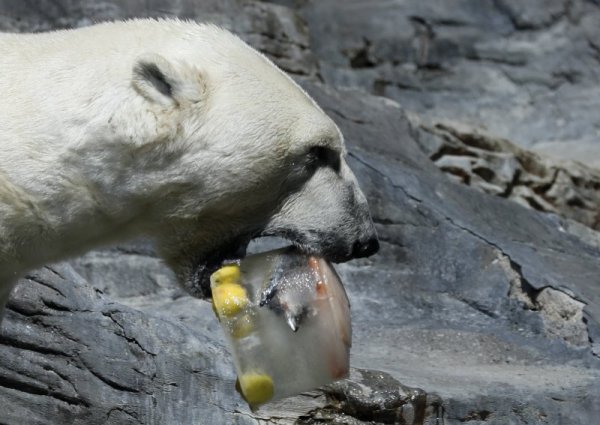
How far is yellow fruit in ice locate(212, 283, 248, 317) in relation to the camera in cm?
210

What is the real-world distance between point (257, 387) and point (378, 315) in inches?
79.6

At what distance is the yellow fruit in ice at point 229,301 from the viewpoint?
82.7 inches

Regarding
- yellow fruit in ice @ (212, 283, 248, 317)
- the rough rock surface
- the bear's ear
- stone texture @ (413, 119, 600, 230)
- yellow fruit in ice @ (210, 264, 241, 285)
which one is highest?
the bear's ear

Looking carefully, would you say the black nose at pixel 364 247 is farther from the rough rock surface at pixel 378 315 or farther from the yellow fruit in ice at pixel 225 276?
the rough rock surface at pixel 378 315

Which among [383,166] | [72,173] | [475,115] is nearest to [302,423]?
[72,173]

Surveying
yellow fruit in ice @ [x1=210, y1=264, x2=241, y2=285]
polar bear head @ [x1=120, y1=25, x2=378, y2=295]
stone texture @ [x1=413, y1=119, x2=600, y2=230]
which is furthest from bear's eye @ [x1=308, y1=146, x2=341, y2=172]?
stone texture @ [x1=413, y1=119, x2=600, y2=230]

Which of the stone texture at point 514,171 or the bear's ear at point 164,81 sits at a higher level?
the bear's ear at point 164,81

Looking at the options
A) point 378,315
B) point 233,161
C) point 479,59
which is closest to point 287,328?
point 233,161

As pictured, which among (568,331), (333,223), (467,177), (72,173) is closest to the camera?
(72,173)

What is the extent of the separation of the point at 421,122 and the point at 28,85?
13.5 ft

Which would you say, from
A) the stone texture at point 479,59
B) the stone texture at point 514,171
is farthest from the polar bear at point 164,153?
the stone texture at point 479,59

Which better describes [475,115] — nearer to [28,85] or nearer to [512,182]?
[512,182]

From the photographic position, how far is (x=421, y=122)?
19.6 feet

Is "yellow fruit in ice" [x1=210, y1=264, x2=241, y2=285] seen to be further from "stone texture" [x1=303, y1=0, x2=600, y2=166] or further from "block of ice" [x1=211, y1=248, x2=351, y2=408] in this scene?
"stone texture" [x1=303, y1=0, x2=600, y2=166]
